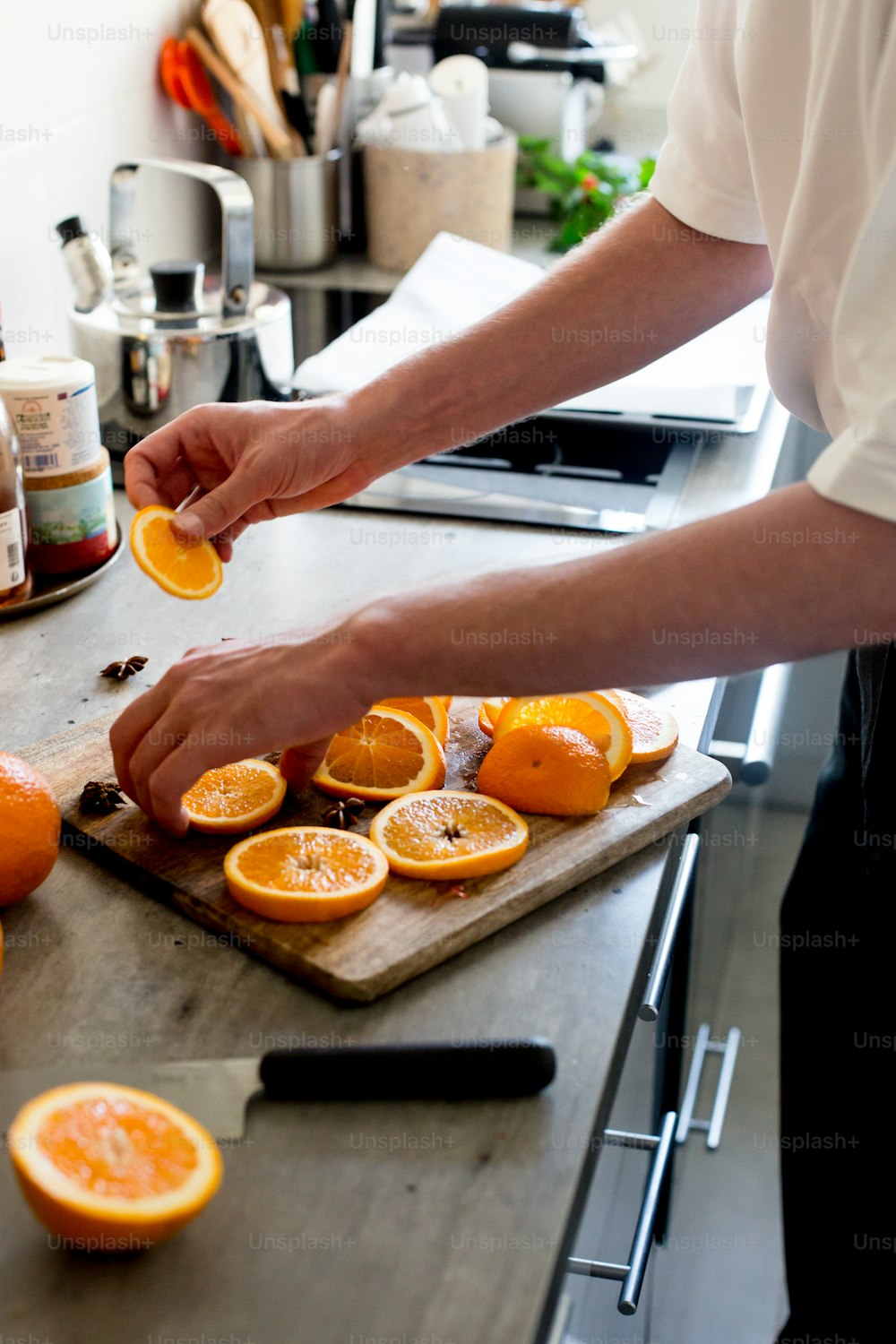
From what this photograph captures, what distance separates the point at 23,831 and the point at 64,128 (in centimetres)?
108

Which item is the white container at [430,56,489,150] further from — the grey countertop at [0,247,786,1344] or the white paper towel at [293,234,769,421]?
the grey countertop at [0,247,786,1344]

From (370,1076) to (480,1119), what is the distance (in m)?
0.07

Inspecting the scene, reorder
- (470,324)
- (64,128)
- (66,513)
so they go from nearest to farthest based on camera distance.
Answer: (66,513)
(470,324)
(64,128)

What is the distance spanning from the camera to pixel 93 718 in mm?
1081

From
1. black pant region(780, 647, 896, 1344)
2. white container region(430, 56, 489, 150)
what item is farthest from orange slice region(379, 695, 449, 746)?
white container region(430, 56, 489, 150)

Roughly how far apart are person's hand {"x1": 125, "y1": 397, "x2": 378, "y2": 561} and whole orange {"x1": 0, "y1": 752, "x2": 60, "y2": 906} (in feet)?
0.91

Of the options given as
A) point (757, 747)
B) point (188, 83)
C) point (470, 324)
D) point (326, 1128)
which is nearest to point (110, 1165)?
point (326, 1128)

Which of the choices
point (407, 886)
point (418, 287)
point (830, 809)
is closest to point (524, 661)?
point (407, 886)

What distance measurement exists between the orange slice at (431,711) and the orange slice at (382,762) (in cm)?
2

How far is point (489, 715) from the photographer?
1.07 m

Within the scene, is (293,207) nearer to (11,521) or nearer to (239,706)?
(11,521)

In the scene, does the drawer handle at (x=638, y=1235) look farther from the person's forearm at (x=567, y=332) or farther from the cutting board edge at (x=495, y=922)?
the person's forearm at (x=567, y=332)

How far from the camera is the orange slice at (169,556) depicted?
3.43 feet

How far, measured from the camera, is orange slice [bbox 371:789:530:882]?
34.6 inches
